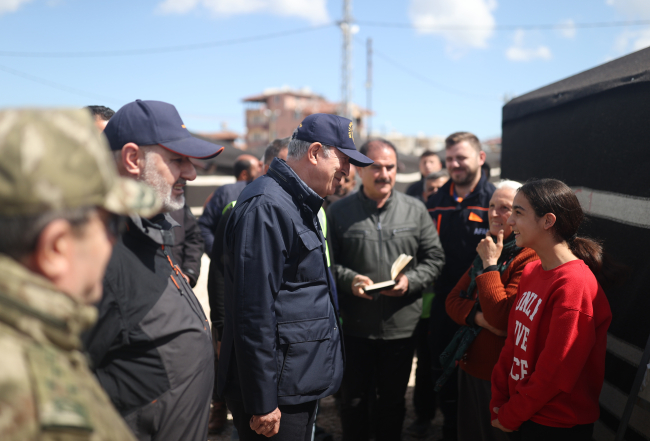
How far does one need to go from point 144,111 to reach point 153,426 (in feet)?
3.92

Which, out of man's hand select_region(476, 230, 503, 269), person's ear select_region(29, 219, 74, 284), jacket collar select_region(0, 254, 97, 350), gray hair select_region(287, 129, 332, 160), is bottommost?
man's hand select_region(476, 230, 503, 269)

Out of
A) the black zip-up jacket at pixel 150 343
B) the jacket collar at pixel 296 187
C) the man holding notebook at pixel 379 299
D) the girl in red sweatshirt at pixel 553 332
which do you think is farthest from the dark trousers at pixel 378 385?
the black zip-up jacket at pixel 150 343

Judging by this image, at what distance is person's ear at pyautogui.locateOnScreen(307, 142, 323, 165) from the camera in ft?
7.64

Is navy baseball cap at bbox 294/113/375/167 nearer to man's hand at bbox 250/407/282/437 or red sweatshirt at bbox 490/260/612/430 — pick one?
red sweatshirt at bbox 490/260/612/430

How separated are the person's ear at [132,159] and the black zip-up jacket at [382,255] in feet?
6.10

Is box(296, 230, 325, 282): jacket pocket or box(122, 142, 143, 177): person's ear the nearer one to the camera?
box(122, 142, 143, 177): person's ear

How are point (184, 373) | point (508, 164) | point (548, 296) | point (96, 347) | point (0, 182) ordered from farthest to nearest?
point (508, 164) < point (548, 296) < point (184, 373) < point (96, 347) < point (0, 182)

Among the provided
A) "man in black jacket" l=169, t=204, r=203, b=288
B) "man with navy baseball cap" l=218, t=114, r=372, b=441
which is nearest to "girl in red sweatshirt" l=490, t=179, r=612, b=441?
"man with navy baseball cap" l=218, t=114, r=372, b=441

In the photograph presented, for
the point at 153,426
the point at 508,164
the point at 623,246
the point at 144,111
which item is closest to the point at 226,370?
the point at 153,426

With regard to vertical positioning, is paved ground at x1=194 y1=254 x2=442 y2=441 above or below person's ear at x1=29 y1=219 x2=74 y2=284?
below

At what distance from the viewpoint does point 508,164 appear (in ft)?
13.9

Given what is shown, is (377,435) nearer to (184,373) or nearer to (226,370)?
(226,370)

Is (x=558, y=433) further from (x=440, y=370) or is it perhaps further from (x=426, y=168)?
(x=426, y=168)

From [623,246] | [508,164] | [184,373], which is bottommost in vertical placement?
[184,373]
